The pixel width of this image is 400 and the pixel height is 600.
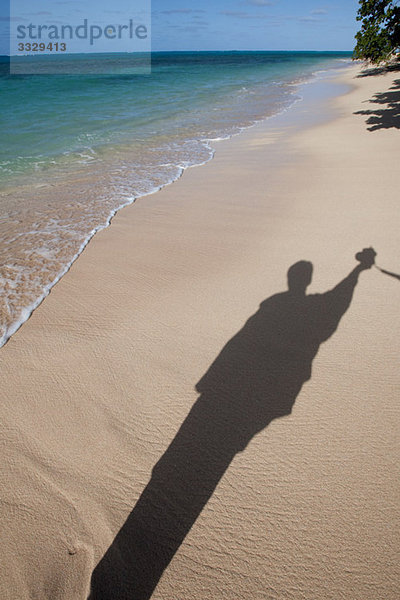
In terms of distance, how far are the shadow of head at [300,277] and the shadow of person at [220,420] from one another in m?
0.02

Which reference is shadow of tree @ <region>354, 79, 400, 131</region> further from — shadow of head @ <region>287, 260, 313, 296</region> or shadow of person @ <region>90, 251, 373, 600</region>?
shadow of person @ <region>90, 251, 373, 600</region>

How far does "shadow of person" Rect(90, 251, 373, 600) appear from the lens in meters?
1.76

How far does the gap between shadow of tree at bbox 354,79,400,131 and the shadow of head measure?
8.70m

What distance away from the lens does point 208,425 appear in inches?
94.3

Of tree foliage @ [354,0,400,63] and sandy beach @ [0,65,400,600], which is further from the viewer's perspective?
tree foliage @ [354,0,400,63]

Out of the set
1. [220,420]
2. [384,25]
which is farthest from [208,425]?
[384,25]

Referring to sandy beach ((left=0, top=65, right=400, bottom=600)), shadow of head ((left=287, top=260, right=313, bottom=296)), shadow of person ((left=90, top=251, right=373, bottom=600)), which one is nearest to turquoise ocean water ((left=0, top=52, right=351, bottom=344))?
sandy beach ((left=0, top=65, right=400, bottom=600))

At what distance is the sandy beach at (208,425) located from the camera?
1.74m

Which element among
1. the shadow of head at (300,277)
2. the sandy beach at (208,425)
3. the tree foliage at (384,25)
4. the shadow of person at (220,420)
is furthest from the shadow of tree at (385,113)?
the shadow of person at (220,420)

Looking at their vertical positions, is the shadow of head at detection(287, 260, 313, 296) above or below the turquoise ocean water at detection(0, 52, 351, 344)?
below

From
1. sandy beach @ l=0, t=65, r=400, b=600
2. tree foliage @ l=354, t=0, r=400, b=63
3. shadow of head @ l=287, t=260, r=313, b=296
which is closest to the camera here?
sandy beach @ l=0, t=65, r=400, b=600

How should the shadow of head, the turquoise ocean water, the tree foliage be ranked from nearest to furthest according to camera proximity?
the shadow of head → the turquoise ocean water → the tree foliage

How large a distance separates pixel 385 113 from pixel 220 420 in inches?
563

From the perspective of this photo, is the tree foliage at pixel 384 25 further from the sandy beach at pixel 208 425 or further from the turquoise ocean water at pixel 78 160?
the sandy beach at pixel 208 425
